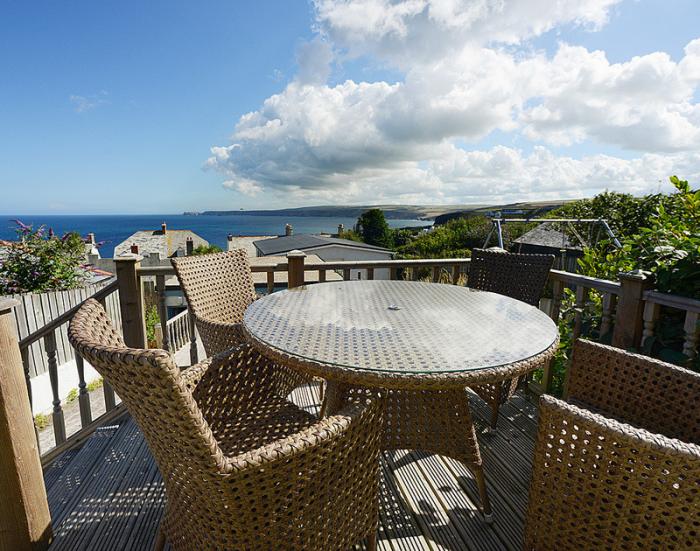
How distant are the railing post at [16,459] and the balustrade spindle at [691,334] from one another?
326 centimetres

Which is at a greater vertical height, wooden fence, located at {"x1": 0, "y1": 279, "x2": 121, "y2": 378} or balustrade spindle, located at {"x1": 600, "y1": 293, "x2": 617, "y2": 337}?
balustrade spindle, located at {"x1": 600, "y1": 293, "x2": 617, "y2": 337}

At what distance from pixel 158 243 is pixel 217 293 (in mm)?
30530

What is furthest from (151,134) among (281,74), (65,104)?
(281,74)

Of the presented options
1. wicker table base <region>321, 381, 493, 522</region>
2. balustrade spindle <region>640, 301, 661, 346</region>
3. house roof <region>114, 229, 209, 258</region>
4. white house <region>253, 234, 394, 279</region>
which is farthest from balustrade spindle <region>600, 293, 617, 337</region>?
house roof <region>114, 229, 209, 258</region>

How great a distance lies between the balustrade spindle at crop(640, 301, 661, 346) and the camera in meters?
2.13

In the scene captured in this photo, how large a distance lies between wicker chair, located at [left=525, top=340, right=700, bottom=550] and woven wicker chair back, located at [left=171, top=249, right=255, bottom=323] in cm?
210

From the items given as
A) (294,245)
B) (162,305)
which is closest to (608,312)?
(162,305)

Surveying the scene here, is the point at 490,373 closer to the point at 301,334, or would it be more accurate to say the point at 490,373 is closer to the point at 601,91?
the point at 301,334

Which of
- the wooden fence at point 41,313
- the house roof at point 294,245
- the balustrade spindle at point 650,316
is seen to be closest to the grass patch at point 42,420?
the wooden fence at point 41,313

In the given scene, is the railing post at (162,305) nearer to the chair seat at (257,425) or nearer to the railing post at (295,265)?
the railing post at (295,265)

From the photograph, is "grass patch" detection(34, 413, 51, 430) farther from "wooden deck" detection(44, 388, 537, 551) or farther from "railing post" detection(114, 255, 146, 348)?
"railing post" detection(114, 255, 146, 348)

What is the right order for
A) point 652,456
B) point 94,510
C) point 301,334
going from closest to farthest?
point 652,456 < point 301,334 < point 94,510

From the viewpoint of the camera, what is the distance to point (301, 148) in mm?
21922

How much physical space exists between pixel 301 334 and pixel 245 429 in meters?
0.50
